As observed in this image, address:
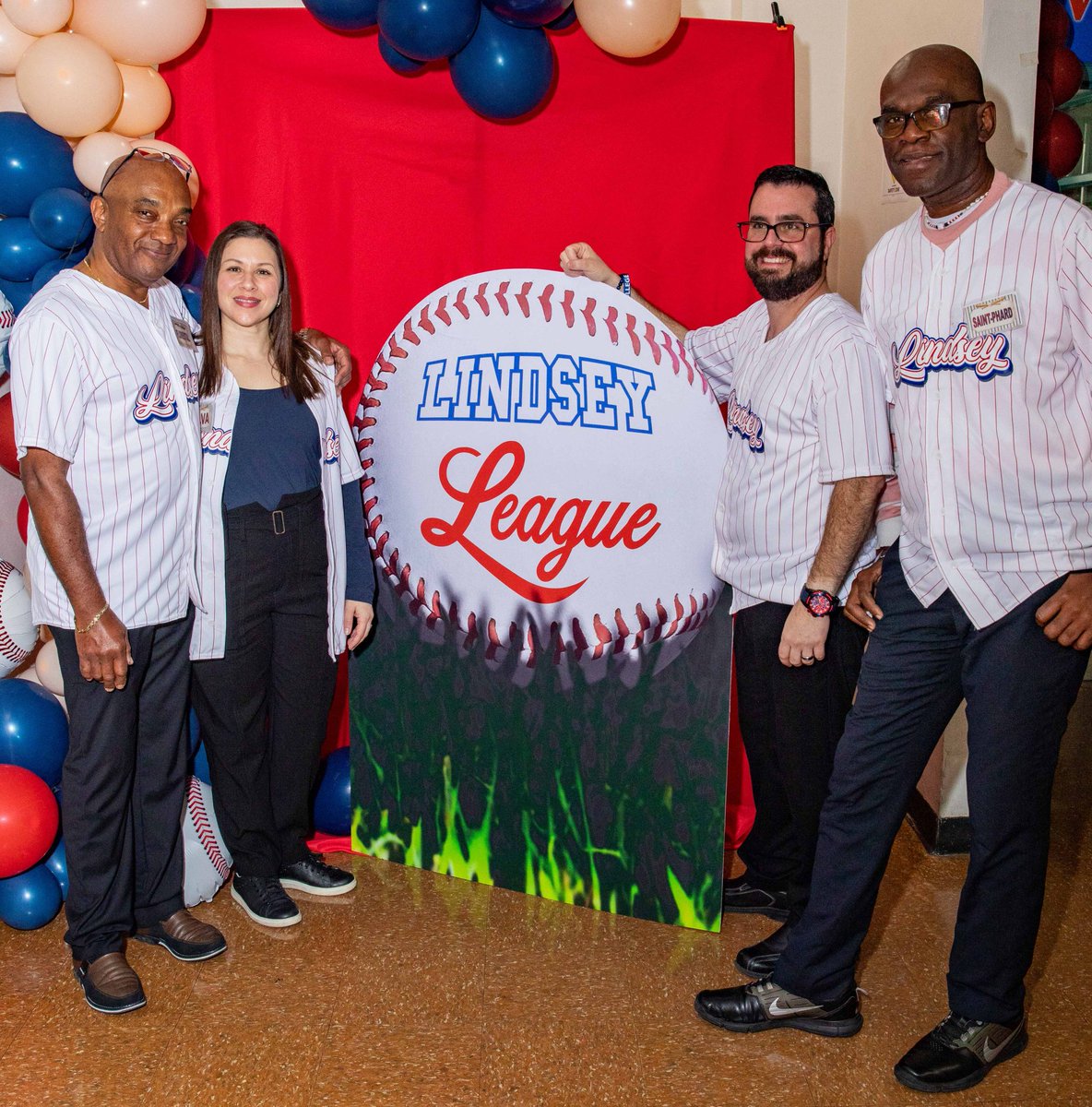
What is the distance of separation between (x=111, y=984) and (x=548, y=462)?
1.49m

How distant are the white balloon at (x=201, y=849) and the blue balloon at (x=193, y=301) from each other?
1.16 meters

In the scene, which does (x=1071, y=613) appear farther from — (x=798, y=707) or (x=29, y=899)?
(x=29, y=899)

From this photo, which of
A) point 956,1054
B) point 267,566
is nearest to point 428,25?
point 267,566

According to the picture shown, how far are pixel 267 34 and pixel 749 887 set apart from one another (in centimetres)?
250

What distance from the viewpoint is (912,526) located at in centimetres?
213

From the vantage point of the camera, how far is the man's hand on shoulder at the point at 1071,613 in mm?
1942

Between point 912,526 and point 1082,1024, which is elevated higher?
point 912,526

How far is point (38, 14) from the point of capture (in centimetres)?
269

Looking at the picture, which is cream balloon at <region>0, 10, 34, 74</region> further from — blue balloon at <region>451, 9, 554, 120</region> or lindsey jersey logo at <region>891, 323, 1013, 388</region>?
lindsey jersey logo at <region>891, 323, 1013, 388</region>

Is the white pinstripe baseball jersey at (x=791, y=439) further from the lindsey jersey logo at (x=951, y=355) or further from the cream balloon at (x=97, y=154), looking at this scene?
the cream balloon at (x=97, y=154)

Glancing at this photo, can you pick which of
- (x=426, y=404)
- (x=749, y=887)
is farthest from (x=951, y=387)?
(x=749, y=887)

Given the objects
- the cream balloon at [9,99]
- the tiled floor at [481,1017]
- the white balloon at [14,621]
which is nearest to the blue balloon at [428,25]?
the cream balloon at [9,99]

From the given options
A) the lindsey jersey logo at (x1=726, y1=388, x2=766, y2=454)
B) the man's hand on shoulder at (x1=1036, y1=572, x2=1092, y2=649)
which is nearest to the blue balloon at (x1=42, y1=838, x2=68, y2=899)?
the lindsey jersey logo at (x1=726, y1=388, x2=766, y2=454)

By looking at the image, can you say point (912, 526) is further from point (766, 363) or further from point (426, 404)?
point (426, 404)
